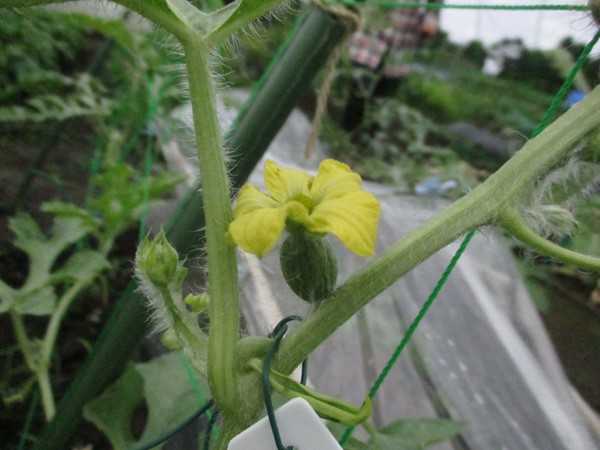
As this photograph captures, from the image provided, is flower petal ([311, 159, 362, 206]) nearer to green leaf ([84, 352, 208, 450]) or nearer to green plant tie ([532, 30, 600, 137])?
green plant tie ([532, 30, 600, 137])

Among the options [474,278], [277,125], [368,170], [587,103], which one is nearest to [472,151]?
[368,170]

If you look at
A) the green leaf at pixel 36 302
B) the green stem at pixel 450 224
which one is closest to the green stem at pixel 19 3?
the green stem at pixel 450 224

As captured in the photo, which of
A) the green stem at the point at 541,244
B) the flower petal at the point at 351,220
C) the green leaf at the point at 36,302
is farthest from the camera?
the green leaf at the point at 36,302

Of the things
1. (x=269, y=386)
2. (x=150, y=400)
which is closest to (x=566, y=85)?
(x=269, y=386)

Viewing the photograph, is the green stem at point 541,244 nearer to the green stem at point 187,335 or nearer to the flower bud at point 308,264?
the flower bud at point 308,264

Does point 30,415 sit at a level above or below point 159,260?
below

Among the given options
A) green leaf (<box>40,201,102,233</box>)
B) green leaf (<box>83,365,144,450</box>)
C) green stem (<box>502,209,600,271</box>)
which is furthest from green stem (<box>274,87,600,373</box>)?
green leaf (<box>40,201,102,233</box>)

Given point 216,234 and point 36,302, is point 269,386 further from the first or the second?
point 36,302
